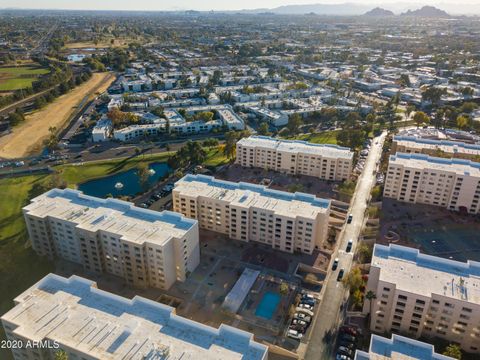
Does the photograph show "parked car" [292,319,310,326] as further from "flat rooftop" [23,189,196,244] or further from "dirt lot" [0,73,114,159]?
"dirt lot" [0,73,114,159]

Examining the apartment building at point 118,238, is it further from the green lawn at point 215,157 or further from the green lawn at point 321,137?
the green lawn at point 321,137

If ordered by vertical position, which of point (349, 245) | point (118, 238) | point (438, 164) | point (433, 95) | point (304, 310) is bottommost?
point (304, 310)

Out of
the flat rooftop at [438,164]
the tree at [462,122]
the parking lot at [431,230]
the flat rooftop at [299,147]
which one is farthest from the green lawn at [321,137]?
the tree at [462,122]

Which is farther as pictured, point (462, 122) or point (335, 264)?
point (462, 122)

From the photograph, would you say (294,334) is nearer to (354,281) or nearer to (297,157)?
(354,281)

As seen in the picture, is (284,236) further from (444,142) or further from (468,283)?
(444,142)

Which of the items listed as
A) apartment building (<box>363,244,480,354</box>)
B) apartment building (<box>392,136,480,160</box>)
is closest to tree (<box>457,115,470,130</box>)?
apartment building (<box>392,136,480,160</box>)

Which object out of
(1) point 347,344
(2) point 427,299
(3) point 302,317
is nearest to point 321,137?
(3) point 302,317
